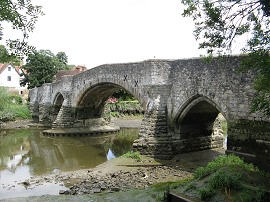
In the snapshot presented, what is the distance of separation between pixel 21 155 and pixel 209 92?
12126 millimetres

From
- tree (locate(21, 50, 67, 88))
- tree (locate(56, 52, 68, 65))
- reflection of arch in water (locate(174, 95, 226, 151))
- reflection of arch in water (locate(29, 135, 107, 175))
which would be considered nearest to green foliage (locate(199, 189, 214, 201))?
reflection of arch in water (locate(174, 95, 226, 151))

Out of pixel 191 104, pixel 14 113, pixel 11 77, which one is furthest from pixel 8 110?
pixel 191 104

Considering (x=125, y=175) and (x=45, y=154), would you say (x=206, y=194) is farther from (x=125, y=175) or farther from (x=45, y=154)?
(x=45, y=154)

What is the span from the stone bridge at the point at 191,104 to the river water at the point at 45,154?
13.1 ft

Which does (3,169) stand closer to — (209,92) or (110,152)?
(110,152)

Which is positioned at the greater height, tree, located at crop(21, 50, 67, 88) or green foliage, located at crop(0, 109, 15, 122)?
tree, located at crop(21, 50, 67, 88)

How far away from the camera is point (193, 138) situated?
17.2 metres

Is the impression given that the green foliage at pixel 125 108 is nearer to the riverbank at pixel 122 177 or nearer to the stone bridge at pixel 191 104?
the stone bridge at pixel 191 104

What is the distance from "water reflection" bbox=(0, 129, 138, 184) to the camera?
1678 cm

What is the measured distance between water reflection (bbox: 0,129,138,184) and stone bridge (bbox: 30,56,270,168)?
396 cm

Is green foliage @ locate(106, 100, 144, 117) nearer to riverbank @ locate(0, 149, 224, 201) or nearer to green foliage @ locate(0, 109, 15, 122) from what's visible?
green foliage @ locate(0, 109, 15, 122)

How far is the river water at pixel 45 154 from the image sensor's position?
1337 centimetres

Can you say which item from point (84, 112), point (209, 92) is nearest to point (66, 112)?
point (84, 112)

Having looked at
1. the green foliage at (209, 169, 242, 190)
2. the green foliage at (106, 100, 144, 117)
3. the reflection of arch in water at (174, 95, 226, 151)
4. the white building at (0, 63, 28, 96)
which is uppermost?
the white building at (0, 63, 28, 96)
